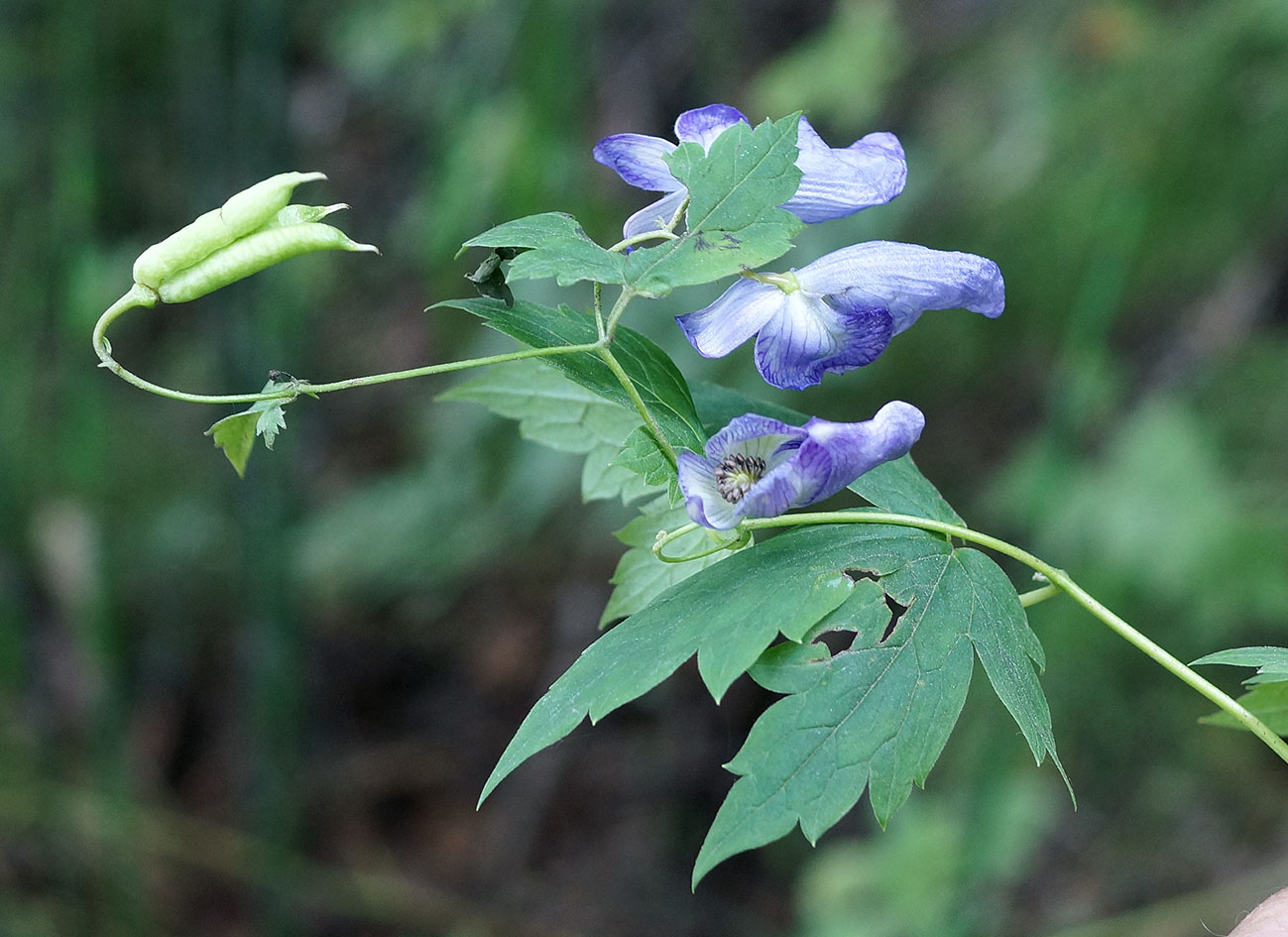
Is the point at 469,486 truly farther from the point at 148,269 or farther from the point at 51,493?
the point at 148,269

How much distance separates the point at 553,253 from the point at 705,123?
0.51 feet

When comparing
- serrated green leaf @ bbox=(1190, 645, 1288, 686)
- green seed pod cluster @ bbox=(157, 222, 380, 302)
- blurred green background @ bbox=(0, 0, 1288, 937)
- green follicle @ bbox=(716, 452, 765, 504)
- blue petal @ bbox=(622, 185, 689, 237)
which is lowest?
blurred green background @ bbox=(0, 0, 1288, 937)

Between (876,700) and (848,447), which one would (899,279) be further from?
(876,700)

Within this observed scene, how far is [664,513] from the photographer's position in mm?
704

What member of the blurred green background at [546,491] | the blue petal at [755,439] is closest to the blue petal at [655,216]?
the blue petal at [755,439]

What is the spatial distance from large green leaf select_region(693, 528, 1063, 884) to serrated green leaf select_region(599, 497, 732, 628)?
100 mm

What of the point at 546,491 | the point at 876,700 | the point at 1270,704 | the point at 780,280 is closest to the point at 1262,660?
the point at 1270,704

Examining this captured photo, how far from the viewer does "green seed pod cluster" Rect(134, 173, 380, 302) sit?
55cm

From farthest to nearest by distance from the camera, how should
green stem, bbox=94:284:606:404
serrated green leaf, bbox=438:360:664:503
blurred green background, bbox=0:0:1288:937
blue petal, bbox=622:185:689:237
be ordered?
blurred green background, bbox=0:0:1288:937, serrated green leaf, bbox=438:360:664:503, blue petal, bbox=622:185:689:237, green stem, bbox=94:284:606:404

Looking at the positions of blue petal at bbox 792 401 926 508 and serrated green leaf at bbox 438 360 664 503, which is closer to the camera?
blue petal at bbox 792 401 926 508

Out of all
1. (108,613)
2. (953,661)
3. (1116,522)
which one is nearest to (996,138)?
(1116,522)

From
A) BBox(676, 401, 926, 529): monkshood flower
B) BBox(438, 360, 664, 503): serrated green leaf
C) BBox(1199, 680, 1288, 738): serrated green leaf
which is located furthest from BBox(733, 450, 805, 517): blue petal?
BBox(1199, 680, 1288, 738): serrated green leaf

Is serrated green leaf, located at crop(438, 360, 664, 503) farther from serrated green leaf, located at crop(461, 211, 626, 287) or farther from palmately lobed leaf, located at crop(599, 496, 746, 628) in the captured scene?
serrated green leaf, located at crop(461, 211, 626, 287)

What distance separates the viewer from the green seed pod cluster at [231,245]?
1.81 feet
